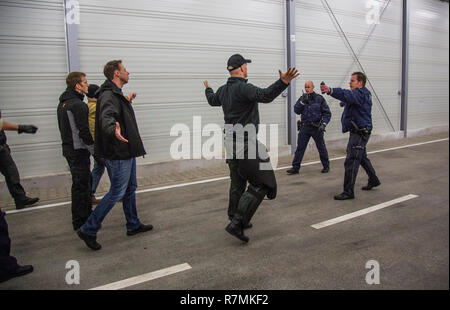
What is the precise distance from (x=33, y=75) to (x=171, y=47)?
9.69 ft

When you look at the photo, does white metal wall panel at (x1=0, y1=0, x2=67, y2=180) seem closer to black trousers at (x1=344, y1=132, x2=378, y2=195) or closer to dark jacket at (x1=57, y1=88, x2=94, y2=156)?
dark jacket at (x1=57, y1=88, x2=94, y2=156)

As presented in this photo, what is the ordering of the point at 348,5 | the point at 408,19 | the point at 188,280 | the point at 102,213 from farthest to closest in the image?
the point at 408,19 → the point at 348,5 → the point at 102,213 → the point at 188,280

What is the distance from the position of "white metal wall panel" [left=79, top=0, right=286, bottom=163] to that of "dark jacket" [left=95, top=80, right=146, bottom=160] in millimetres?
3744

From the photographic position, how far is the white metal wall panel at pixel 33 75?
6734 millimetres

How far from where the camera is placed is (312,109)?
7.99 m

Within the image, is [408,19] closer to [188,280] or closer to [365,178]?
[365,178]

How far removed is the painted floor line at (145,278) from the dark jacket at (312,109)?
5181 mm

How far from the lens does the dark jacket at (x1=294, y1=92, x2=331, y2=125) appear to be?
26.2 ft

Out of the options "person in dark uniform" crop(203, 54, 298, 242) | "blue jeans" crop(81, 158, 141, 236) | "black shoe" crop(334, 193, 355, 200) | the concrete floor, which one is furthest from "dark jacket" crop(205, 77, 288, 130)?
"black shoe" crop(334, 193, 355, 200)

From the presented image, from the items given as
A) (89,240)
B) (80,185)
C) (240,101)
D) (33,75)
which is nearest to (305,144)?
(240,101)

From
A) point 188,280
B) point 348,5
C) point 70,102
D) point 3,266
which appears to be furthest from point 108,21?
point 348,5

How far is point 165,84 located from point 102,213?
193 inches

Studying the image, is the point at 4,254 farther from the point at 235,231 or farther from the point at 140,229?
the point at 235,231

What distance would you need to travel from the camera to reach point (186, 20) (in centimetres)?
859
